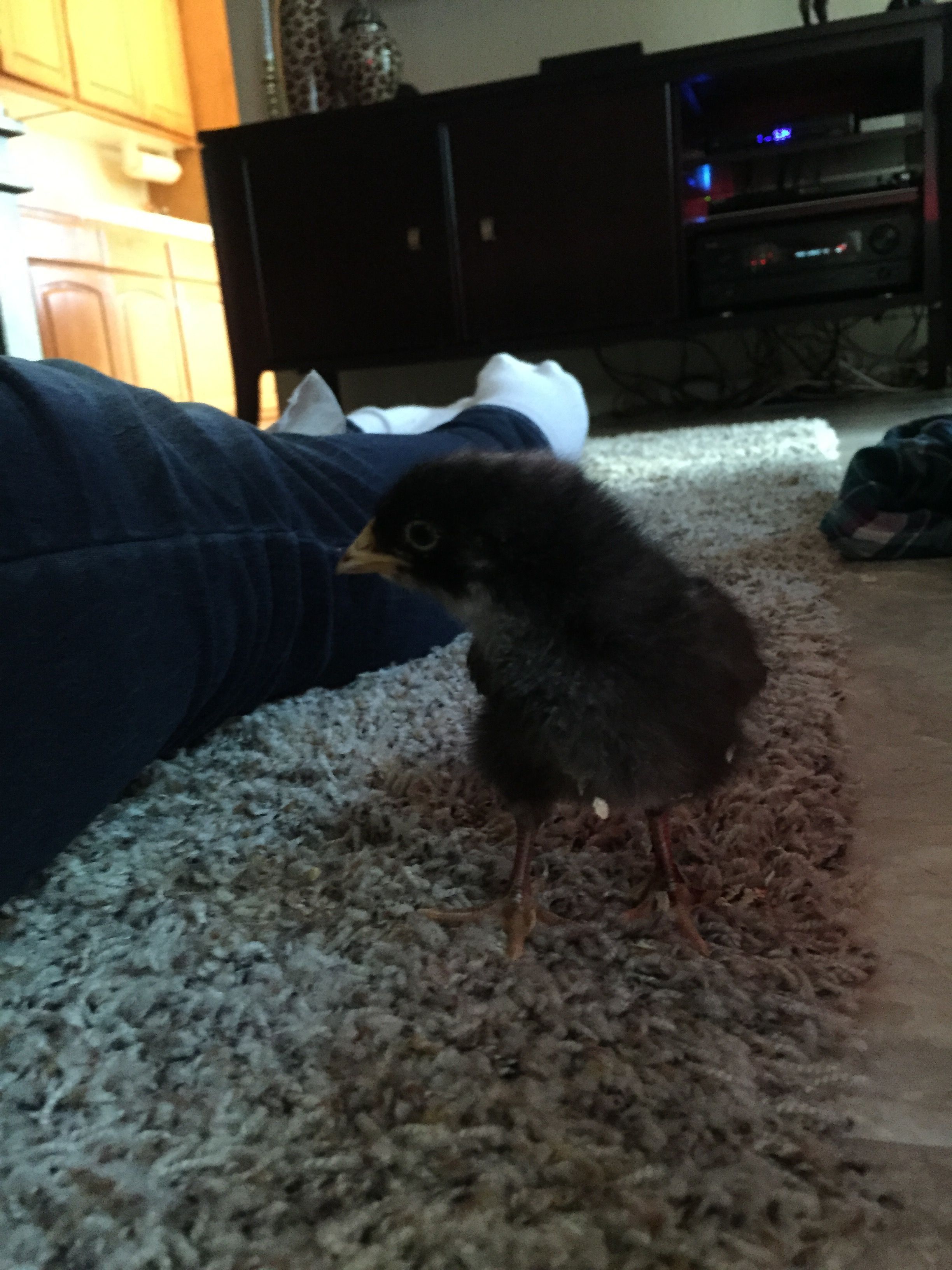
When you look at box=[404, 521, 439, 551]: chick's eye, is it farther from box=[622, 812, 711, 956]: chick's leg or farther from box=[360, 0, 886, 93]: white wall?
box=[360, 0, 886, 93]: white wall

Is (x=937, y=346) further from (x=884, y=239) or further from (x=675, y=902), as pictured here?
(x=675, y=902)

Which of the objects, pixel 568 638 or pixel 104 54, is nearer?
pixel 568 638

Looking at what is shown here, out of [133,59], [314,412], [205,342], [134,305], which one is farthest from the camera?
[205,342]

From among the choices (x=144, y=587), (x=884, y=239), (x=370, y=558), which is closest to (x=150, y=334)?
(x=884, y=239)

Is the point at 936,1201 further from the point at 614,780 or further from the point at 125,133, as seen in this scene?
the point at 125,133

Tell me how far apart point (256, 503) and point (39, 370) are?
21 cm

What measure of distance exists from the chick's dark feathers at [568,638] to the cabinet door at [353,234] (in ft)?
7.96

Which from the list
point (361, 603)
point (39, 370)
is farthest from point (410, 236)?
point (39, 370)

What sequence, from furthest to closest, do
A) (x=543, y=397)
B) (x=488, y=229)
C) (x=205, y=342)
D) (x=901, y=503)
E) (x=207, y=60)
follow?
(x=205, y=342) < (x=207, y=60) < (x=488, y=229) < (x=543, y=397) < (x=901, y=503)

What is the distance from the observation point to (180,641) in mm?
704

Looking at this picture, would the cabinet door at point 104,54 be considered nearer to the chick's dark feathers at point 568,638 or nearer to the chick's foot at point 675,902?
the chick's dark feathers at point 568,638

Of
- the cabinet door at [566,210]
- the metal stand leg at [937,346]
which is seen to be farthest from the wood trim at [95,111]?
the metal stand leg at [937,346]

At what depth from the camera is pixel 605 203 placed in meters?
2.63

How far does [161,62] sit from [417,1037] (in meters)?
5.21
